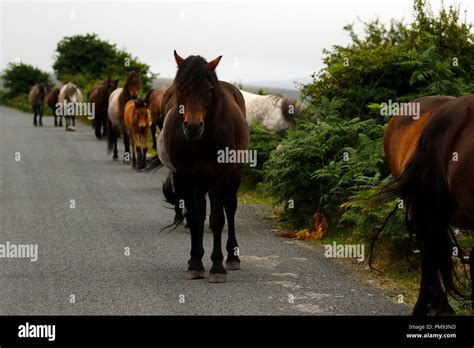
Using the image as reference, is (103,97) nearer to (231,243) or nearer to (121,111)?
(121,111)

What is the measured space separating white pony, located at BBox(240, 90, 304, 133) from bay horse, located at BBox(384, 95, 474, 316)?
10712mm

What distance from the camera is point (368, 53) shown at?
15.4m

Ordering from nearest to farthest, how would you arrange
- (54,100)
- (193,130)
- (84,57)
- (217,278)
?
(193,130), (217,278), (54,100), (84,57)

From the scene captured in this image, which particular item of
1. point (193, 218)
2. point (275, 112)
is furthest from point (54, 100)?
point (193, 218)

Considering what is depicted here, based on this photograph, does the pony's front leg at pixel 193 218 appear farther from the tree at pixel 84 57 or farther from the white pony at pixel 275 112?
the tree at pixel 84 57

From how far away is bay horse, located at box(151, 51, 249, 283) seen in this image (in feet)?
30.7

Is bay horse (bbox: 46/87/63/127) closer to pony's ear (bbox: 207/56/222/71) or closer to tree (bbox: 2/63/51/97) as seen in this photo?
pony's ear (bbox: 207/56/222/71)

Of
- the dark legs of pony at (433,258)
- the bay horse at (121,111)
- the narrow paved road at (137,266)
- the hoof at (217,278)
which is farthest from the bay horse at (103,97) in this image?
the dark legs of pony at (433,258)

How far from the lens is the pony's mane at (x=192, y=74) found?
9.33m

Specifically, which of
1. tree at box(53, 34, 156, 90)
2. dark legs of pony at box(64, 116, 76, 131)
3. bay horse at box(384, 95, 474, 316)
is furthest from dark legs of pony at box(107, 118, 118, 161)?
tree at box(53, 34, 156, 90)

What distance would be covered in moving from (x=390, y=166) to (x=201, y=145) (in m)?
2.10

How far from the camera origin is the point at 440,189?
7238 millimetres

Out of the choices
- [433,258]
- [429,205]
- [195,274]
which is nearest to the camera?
[429,205]

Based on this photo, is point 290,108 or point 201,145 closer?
point 201,145
